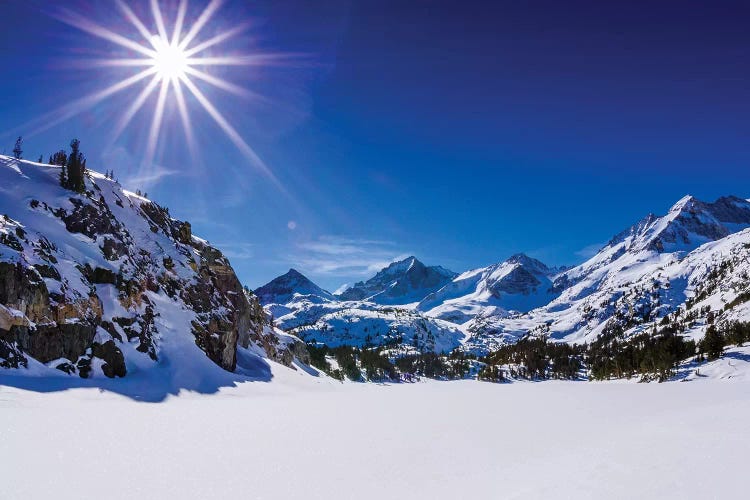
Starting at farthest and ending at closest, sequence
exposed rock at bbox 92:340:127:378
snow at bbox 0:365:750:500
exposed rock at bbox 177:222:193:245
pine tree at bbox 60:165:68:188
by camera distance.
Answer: exposed rock at bbox 177:222:193:245
pine tree at bbox 60:165:68:188
exposed rock at bbox 92:340:127:378
snow at bbox 0:365:750:500

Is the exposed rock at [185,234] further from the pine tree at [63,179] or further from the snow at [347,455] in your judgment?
the snow at [347,455]

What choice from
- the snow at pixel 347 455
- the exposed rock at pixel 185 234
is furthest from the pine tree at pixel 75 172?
the snow at pixel 347 455

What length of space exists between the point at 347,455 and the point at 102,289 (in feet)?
146

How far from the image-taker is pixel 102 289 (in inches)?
1939

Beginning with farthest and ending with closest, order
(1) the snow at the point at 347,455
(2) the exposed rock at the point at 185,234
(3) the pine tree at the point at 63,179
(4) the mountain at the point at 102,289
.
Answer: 1. (2) the exposed rock at the point at 185,234
2. (3) the pine tree at the point at 63,179
3. (4) the mountain at the point at 102,289
4. (1) the snow at the point at 347,455

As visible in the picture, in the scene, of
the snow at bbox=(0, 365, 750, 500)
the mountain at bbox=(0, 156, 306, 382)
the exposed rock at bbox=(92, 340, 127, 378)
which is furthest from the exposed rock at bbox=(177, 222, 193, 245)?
the snow at bbox=(0, 365, 750, 500)

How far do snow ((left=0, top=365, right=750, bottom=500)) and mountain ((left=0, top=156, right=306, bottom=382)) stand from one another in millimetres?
11214

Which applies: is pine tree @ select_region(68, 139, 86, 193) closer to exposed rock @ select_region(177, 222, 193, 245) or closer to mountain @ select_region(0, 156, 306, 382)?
mountain @ select_region(0, 156, 306, 382)

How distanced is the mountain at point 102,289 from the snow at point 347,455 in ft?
36.8

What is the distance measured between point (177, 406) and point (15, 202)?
35366mm

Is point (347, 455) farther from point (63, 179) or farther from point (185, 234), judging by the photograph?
point (185, 234)

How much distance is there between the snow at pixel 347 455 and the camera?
12.8 meters

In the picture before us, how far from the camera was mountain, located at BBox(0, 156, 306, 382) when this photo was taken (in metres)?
37.2

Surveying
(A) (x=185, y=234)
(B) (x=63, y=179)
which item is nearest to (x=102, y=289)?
(B) (x=63, y=179)
